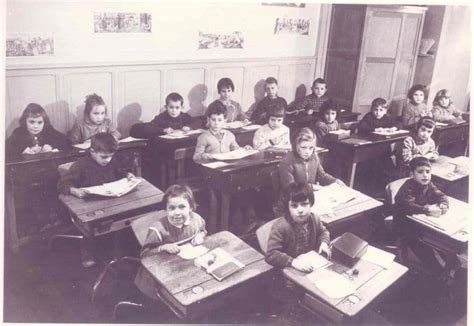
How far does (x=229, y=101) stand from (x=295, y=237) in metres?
3.03

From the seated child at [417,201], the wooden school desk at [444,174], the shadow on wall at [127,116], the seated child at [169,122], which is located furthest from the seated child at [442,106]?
the shadow on wall at [127,116]

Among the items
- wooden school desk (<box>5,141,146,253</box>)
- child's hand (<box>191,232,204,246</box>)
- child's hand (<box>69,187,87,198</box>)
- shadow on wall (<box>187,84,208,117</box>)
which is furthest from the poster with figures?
child's hand (<box>191,232,204,246</box>)

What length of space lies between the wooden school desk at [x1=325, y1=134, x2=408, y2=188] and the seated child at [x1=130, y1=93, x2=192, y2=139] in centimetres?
145

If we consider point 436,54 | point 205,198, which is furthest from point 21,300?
point 436,54

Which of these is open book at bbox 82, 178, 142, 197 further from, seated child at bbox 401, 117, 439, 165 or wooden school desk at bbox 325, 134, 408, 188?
seated child at bbox 401, 117, 439, 165

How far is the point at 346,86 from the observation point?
5922mm

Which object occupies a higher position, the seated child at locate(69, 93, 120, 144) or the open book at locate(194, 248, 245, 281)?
the seated child at locate(69, 93, 120, 144)

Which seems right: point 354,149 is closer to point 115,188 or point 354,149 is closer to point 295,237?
point 295,237

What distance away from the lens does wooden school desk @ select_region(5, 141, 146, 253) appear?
2.84m

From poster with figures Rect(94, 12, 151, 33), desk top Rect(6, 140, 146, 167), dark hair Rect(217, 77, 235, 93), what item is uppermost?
poster with figures Rect(94, 12, 151, 33)

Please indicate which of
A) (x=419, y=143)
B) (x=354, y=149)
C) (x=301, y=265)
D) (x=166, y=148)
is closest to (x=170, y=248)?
(x=301, y=265)

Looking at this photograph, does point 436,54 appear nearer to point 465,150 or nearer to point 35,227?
point 465,150

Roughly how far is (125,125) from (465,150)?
3998mm

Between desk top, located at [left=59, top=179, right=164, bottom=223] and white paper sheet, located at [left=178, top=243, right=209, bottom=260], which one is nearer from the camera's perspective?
white paper sheet, located at [left=178, top=243, right=209, bottom=260]
